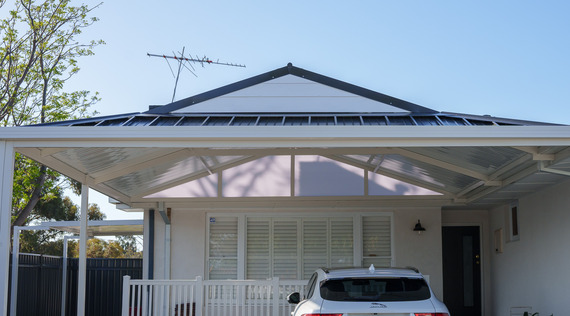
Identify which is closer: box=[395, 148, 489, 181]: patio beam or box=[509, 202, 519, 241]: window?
box=[395, 148, 489, 181]: patio beam

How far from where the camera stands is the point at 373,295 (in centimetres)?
783

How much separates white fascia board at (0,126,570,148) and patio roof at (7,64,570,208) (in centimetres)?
1

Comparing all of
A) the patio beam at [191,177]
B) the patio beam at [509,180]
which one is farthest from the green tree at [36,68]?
the patio beam at [509,180]

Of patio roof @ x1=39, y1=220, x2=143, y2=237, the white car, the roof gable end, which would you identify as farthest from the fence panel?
the white car

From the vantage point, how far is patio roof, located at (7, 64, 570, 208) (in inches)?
340

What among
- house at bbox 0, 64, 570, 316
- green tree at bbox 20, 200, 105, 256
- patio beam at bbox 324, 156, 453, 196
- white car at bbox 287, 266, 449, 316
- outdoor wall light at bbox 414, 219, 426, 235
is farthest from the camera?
green tree at bbox 20, 200, 105, 256

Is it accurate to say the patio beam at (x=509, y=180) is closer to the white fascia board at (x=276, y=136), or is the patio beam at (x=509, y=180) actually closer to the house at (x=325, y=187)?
the house at (x=325, y=187)

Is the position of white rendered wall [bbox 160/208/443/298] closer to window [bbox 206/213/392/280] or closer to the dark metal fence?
window [bbox 206/213/392/280]

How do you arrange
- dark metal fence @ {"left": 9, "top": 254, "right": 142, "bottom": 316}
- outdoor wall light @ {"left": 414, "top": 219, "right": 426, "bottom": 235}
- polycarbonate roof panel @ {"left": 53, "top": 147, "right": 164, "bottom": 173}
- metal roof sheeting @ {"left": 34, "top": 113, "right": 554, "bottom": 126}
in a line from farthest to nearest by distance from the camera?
1. dark metal fence @ {"left": 9, "top": 254, "right": 142, "bottom": 316}
2. outdoor wall light @ {"left": 414, "top": 219, "right": 426, "bottom": 235}
3. polycarbonate roof panel @ {"left": 53, "top": 147, "right": 164, "bottom": 173}
4. metal roof sheeting @ {"left": 34, "top": 113, "right": 554, "bottom": 126}

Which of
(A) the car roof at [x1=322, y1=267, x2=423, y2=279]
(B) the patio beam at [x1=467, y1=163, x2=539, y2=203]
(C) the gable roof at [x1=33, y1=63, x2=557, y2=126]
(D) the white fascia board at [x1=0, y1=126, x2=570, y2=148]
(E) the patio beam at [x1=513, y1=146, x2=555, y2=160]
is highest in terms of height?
(C) the gable roof at [x1=33, y1=63, x2=557, y2=126]

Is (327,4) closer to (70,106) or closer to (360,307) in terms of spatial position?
(70,106)

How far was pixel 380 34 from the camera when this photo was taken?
25.5m

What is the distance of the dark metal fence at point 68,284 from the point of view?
15.2 meters

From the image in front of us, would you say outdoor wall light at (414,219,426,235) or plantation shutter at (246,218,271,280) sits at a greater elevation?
outdoor wall light at (414,219,426,235)
